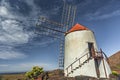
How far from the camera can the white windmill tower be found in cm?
2409

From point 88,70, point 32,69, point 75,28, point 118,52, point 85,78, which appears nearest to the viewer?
point 85,78

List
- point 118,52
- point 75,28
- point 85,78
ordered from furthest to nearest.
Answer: point 118,52, point 75,28, point 85,78

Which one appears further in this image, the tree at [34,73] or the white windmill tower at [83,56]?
the tree at [34,73]

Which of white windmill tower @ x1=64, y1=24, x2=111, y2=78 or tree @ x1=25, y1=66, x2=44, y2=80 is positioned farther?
tree @ x1=25, y1=66, x2=44, y2=80

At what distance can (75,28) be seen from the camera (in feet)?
90.3

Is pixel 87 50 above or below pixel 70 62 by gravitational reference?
above

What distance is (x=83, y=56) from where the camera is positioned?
24609 mm

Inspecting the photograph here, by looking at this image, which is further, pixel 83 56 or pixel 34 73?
pixel 34 73

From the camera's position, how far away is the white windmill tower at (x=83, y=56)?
949 inches

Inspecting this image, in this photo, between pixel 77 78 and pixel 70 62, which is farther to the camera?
pixel 70 62

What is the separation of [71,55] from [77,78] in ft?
19.0

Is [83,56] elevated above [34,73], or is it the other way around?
[83,56]

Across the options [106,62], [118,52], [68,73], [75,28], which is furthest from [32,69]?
[118,52]

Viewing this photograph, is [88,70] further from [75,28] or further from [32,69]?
[32,69]
